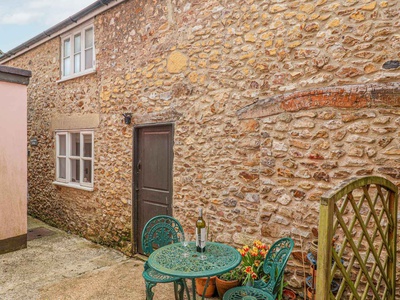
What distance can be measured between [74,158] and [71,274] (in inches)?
111

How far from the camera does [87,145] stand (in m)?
5.92

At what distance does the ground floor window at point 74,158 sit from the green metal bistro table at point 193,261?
351 centimetres

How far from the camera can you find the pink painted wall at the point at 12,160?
4777 mm

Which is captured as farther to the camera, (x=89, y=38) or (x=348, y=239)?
(x=89, y=38)

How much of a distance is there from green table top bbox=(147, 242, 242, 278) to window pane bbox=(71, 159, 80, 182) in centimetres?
406

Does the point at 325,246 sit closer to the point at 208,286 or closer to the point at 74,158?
the point at 208,286

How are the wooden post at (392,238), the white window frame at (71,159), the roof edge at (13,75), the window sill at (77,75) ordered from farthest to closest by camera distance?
1. the white window frame at (71,159)
2. the window sill at (77,75)
3. the roof edge at (13,75)
4. the wooden post at (392,238)

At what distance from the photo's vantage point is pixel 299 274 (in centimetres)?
306

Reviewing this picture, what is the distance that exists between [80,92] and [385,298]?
233 inches

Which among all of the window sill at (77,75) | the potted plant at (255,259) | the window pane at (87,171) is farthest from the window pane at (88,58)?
the potted plant at (255,259)

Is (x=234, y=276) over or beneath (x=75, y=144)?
beneath

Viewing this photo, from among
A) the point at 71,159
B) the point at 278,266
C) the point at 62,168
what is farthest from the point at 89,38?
the point at 278,266

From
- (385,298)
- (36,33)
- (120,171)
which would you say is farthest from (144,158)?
(36,33)

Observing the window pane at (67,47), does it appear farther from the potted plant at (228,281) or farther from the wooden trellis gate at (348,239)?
the wooden trellis gate at (348,239)
